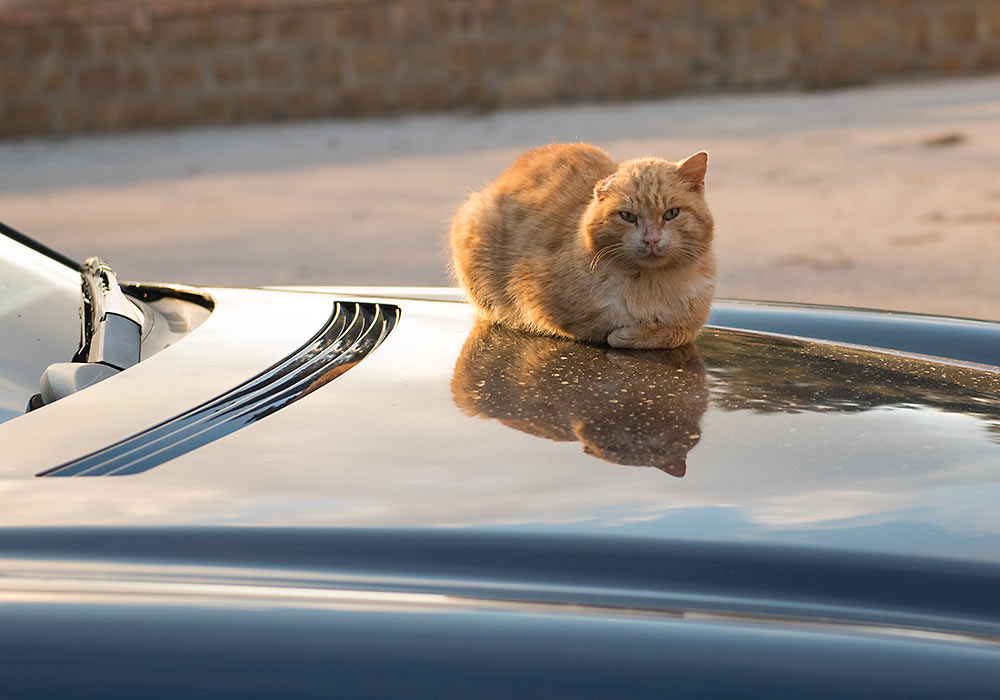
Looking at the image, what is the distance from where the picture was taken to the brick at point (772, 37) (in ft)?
41.0

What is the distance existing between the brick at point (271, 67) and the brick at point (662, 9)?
384cm

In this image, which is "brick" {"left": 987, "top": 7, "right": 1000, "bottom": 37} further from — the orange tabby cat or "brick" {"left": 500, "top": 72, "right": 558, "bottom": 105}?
the orange tabby cat

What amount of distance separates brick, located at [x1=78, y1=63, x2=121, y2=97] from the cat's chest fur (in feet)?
41.2

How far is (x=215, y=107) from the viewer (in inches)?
545

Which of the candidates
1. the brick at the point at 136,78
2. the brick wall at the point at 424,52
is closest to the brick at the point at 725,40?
the brick wall at the point at 424,52

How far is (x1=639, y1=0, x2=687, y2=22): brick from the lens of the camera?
12617 mm

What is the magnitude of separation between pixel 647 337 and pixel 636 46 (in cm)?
1116

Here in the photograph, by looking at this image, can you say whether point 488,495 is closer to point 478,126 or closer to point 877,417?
point 877,417

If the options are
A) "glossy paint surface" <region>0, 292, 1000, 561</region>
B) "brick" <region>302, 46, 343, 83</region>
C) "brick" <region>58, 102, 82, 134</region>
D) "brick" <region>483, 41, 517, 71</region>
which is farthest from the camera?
"brick" <region>58, 102, 82, 134</region>

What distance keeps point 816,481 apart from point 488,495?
1.21 feet

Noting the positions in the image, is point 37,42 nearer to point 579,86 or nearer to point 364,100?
point 364,100

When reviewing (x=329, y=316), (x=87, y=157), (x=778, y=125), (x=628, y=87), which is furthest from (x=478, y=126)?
(x=329, y=316)

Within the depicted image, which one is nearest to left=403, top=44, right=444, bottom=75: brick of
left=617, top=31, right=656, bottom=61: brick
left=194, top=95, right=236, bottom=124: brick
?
left=617, top=31, right=656, bottom=61: brick

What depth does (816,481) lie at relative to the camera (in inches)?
55.6
